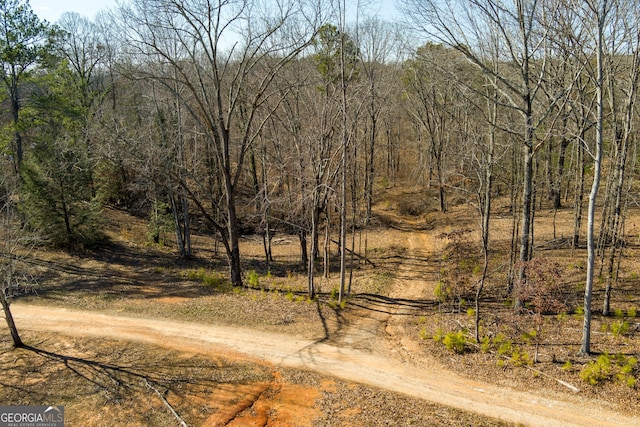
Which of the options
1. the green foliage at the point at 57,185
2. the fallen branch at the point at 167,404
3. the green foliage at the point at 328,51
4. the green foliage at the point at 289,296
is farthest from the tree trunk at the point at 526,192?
the green foliage at the point at 57,185

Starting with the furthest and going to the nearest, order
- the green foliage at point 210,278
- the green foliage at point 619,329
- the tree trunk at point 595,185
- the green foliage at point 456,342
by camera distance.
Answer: the green foliage at point 210,278, the green foliage at point 456,342, the green foliage at point 619,329, the tree trunk at point 595,185

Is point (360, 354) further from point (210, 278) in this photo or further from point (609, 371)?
point (210, 278)

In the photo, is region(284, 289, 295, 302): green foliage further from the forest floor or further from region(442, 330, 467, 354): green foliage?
region(442, 330, 467, 354): green foliage

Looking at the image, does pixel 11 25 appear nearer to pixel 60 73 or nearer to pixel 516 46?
pixel 60 73

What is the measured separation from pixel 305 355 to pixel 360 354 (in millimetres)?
1544

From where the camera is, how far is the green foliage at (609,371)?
30.7ft

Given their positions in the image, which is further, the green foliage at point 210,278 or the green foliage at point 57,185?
the green foliage at point 57,185

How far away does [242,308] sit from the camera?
15094 millimetres

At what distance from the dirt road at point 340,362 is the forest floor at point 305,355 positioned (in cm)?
4

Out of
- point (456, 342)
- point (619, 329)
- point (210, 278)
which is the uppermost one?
point (619, 329)

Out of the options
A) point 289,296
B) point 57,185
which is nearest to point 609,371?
point 289,296

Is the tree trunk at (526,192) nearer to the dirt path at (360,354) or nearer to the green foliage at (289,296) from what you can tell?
the dirt path at (360,354)

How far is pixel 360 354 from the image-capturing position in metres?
11.7

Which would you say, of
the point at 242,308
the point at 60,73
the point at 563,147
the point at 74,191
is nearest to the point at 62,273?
Result: the point at 74,191
